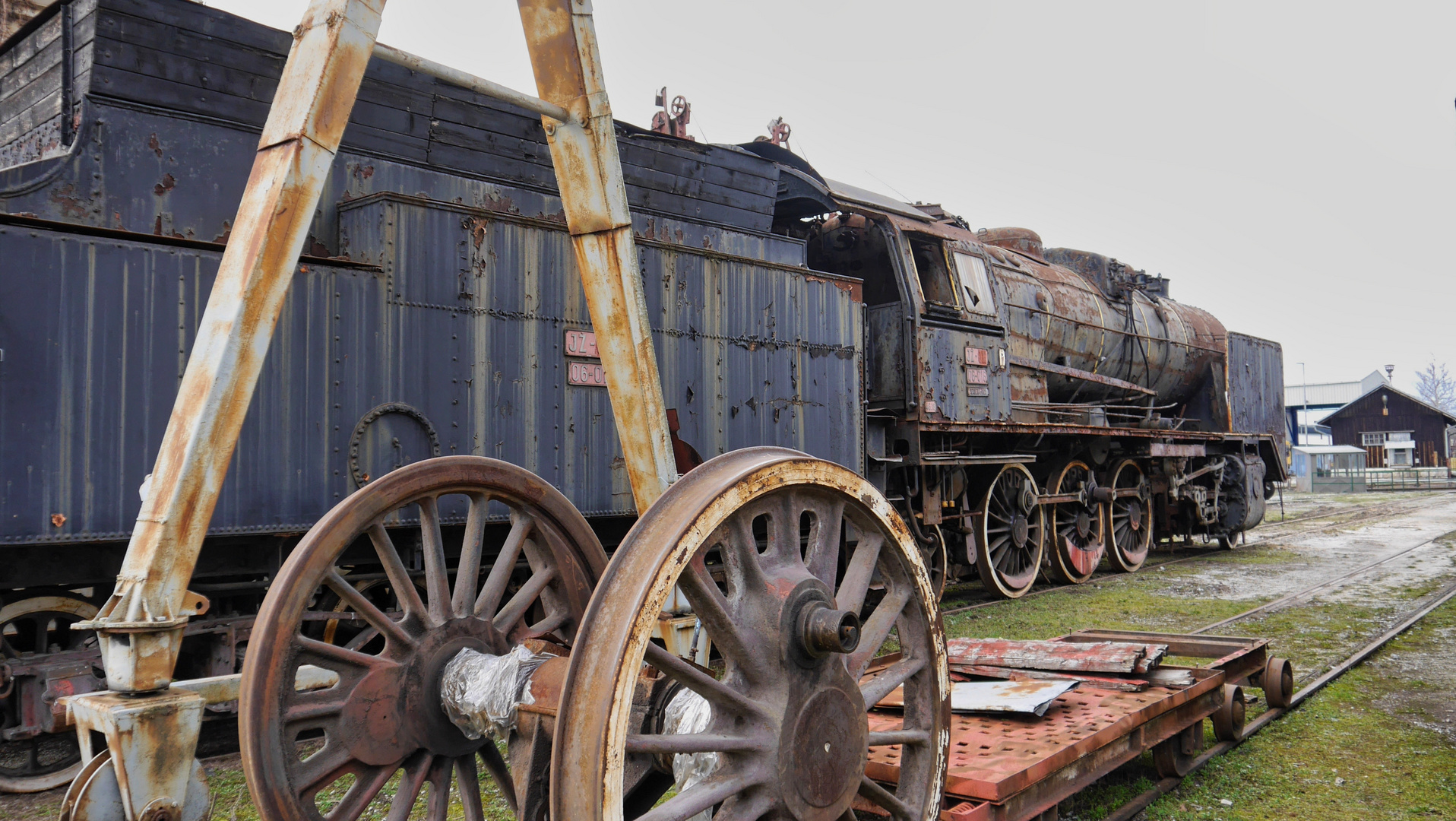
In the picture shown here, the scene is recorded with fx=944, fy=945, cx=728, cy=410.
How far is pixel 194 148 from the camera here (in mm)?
4824

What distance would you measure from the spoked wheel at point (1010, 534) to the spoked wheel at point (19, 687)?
24.3 ft

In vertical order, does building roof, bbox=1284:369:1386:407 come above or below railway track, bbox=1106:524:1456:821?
above

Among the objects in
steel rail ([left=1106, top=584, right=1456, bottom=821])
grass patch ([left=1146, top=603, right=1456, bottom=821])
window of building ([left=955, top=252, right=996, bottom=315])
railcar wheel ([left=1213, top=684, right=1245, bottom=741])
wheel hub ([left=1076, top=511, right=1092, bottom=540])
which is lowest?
grass patch ([left=1146, top=603, right=1456, bottom=821])

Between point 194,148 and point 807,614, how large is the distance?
4.29m

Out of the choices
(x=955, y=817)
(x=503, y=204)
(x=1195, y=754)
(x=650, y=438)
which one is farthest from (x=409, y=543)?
(x=1195, y=754)

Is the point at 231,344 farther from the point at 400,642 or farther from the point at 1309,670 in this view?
the point at 1309,670

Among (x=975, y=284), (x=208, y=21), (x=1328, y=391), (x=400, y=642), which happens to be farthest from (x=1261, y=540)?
(x=1328, y=391)

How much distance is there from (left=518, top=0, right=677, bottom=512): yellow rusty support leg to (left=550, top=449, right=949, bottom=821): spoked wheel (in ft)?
2.89

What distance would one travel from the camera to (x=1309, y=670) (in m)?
5.97

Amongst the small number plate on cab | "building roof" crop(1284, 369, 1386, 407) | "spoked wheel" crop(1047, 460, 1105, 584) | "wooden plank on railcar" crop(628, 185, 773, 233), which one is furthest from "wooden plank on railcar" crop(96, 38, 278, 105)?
"building roof" crop(1284, 369, 1386, 407)

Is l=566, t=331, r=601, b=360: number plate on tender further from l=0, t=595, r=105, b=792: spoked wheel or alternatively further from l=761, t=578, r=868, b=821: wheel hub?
l=761, t=578, r=868, b=821: wheel hub

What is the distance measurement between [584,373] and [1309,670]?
4.92 metres

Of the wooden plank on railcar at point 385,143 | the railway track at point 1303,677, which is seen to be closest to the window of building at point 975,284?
the railway track at point 1303,677

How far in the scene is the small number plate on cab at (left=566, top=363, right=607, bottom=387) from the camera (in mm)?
5707
